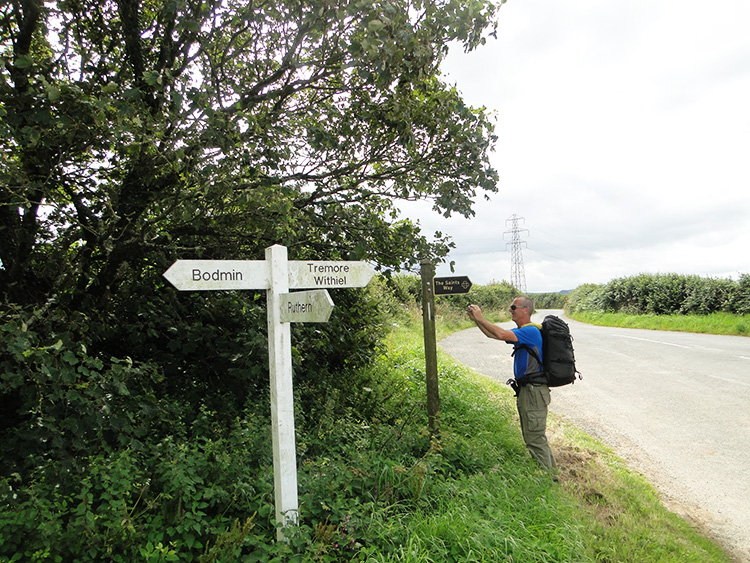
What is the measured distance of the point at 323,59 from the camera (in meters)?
4.27

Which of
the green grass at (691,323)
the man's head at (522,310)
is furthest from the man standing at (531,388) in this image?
the green grass at (691,323)

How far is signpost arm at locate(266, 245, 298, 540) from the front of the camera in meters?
2.72

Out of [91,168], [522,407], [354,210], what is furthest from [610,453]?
[91,168]

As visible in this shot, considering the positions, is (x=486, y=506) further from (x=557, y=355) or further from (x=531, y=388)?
(x=557, y=355)

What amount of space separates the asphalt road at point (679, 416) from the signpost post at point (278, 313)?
11.5 feet

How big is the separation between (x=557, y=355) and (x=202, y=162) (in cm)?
372

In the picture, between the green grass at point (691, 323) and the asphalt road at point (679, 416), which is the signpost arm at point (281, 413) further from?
the green grass at point (691, 323)

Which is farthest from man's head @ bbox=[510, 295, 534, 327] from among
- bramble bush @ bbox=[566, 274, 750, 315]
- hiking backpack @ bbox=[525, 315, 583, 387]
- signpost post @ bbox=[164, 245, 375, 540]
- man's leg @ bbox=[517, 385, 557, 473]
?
bramble bush @ bbox=[566, 274, 750, 315]

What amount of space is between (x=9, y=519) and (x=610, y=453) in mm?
5632

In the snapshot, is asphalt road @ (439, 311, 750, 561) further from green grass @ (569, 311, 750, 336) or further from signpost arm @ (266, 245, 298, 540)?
green grass @ (569, 311, 750, 336)

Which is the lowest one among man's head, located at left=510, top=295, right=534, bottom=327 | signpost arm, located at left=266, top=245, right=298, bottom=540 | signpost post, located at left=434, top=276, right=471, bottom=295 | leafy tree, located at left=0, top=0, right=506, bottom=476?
signpost arm, located at left=266, top=245, right=298, bottom=540

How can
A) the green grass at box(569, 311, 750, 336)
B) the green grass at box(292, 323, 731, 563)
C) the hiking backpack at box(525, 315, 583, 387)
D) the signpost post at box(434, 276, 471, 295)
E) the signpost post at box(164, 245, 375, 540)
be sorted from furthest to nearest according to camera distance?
the green grass at box(569, 311, 750, 336), the signpost post at box(434, 276, 471, 295), the hiking backpack at box(525, 315, 583, 387), the green grass at box(292, 323, 731, 563), the signpost post at box(164, 245, 375, 540)

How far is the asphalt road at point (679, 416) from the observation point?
441cm

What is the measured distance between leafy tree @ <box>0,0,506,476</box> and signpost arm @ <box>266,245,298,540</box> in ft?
3.12
